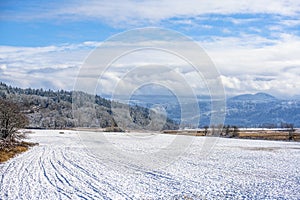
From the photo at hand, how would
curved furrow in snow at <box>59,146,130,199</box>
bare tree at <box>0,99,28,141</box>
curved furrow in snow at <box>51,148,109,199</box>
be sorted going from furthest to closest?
bare tree at <box>0,99,28,141</box> < curved furrow in snow at <box>59,146,130,199</box> < curved furrow in snow at <box>51,148,109,199</box>

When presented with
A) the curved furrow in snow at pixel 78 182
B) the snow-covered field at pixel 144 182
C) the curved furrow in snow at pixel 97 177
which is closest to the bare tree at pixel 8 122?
the curved furrow in snow at pixel 97 177

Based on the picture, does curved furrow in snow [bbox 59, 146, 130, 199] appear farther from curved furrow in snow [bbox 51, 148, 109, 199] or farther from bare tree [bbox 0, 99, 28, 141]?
bare tree [bbox 0, 99, 28, 141]

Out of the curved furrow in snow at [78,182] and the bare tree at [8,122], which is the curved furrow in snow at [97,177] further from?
the bare tree at [8,122]

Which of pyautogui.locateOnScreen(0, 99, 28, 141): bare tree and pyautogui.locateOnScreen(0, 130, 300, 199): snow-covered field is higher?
pyautogui.locateOnScreen(0, 99, 28, 141): bare tree

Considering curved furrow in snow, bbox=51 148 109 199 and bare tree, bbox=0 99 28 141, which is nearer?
curved furrow in snow, bbox=51 148 109 199

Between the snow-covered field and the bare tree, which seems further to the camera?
the bare tree

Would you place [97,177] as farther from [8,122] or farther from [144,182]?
[8,122]

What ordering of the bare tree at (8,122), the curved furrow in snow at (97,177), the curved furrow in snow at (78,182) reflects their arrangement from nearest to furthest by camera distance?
the curved furrow in snow at (78,182) < the curved furrow in snow at (97,177) < the bare tree at (8,122)

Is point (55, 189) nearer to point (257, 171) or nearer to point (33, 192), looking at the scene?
point (33, 192)

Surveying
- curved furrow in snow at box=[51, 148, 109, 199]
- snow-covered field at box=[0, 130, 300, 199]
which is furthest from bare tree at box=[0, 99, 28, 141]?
curved furrow in snow at box=[51, 148, 109, 199]

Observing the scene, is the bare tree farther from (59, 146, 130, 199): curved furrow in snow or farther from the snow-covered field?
the snow-covered field

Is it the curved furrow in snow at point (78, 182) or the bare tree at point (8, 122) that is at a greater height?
the bare tree at point (8, 122)

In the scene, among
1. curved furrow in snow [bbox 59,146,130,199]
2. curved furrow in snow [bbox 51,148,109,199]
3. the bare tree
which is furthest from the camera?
the bare tree

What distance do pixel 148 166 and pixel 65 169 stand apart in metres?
6.63
